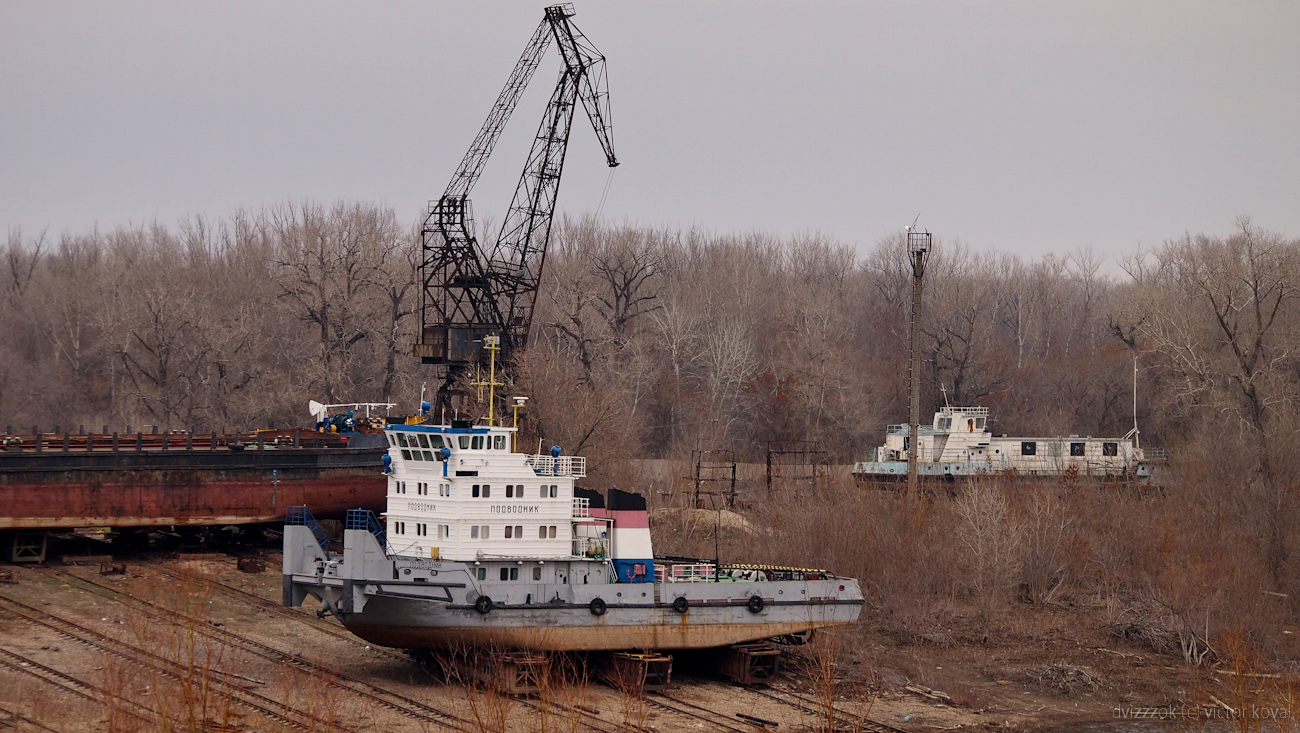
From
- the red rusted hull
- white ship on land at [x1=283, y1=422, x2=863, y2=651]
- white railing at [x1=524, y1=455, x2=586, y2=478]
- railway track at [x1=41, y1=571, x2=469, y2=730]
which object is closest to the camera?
railway track at [x1=41, y1=571, x2=469, y2=730]

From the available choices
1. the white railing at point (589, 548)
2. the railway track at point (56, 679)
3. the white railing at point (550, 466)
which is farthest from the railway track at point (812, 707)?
the railway track at point (56, 679)

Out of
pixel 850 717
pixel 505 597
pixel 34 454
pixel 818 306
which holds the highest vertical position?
pixel 818 306

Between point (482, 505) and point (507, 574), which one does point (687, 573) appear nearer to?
point (507, 574)

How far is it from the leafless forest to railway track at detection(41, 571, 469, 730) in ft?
51.9

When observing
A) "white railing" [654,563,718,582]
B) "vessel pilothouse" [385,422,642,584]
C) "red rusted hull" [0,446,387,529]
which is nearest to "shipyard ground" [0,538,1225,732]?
"red rusted hull" [0,446,387,529]

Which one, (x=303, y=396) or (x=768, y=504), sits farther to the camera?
(x=303, y=396)

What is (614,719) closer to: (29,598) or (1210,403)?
(29,598)

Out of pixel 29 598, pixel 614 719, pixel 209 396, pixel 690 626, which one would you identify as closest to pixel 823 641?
pixel 690 626

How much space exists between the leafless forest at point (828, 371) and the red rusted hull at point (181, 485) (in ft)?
27.2

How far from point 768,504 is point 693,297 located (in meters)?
36.2

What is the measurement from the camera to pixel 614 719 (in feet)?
76.4

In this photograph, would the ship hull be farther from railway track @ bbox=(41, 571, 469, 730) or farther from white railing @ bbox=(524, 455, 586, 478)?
white railing @ bbox=(524, 455, 586, 478)

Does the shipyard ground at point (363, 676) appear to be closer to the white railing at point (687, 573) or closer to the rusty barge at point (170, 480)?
the rusty barge at point (170, 480)

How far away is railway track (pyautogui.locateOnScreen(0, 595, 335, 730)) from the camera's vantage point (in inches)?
819
